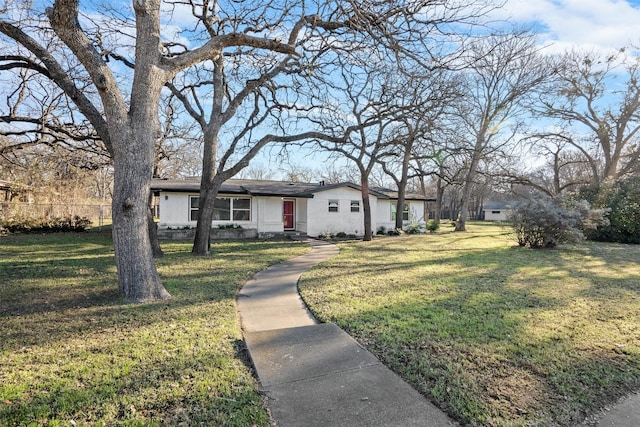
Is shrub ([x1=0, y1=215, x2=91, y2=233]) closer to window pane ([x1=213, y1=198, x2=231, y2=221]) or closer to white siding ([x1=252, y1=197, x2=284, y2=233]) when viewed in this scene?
window pane ([x1=213, y1=198, x2=231, y2=221])

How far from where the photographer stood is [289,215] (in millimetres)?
20344

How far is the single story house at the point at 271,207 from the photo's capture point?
1653 cm

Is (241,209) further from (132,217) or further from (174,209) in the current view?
(132,217)

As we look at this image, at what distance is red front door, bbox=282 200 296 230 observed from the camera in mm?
20188

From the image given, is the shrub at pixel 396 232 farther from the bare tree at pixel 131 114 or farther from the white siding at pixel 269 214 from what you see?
the bare tree at pixel 131 114

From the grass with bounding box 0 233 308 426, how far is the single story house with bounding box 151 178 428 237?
9886 millimetres

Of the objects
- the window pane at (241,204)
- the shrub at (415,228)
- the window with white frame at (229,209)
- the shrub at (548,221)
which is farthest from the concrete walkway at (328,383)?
the shrub at (415,228)

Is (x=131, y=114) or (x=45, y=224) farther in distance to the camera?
(x=45, y=224)

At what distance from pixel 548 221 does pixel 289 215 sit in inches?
525

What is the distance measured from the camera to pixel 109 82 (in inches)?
197

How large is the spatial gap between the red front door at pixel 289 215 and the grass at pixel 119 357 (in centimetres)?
1341

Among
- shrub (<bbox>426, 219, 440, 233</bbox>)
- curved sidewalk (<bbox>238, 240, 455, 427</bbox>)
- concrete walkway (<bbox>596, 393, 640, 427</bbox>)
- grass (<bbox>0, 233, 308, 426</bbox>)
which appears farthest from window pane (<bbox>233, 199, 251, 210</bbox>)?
concrete walkway (<bbox>596, 393, 640, 427</bbox>)

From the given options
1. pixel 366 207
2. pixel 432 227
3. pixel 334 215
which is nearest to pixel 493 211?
pixel 432 227

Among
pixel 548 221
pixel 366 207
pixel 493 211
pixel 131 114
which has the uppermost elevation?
pixel 131 114
